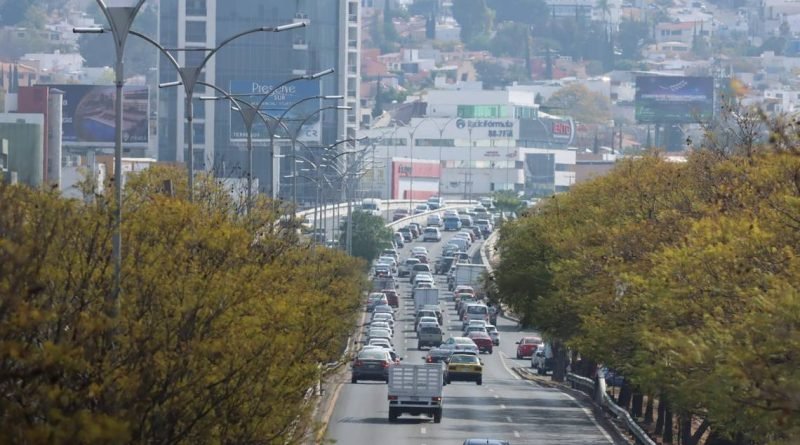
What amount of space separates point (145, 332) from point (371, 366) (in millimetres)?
44437

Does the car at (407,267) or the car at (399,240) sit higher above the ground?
the car at (399,240)

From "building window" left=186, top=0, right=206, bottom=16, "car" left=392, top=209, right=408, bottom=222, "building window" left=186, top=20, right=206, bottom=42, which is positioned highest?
"building window" left=186, top=0, right=206, bottom=16

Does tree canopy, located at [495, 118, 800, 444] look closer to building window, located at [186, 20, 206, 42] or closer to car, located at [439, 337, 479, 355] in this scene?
car, located at [439, 337, 479, 355]

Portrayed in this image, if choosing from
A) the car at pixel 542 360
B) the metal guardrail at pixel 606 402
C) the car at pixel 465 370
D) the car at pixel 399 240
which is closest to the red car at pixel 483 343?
the car at pixel 542 360

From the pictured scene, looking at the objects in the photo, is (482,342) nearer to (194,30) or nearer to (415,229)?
(415,229)

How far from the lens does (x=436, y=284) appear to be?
5369 inches

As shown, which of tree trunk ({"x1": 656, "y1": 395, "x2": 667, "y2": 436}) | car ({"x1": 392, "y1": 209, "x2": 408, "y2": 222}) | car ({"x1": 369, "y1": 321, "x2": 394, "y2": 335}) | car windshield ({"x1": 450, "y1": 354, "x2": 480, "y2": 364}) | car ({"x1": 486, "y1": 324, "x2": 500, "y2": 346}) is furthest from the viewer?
car ({"x1": 392, "y1": 209, "x2": 408, "y2": 222})

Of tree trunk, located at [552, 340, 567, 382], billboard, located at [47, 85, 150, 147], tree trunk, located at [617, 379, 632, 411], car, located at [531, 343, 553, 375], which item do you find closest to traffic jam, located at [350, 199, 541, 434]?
car, located at [531, 343, 553, 375]

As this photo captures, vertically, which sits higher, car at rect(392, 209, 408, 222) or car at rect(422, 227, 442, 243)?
car at rect(392, 209, 408, 222)

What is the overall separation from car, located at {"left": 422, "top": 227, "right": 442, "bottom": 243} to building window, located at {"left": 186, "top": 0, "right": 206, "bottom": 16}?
24999mm

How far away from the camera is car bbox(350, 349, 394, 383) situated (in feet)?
221

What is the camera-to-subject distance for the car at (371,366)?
67375 mm

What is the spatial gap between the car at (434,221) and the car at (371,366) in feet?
346

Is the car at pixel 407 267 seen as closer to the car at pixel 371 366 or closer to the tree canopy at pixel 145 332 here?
the car at pixel 371 366
